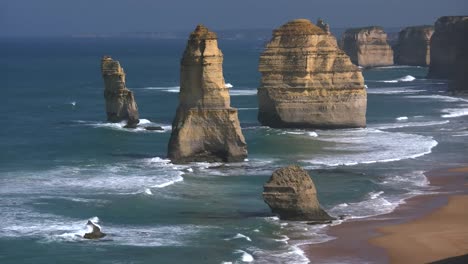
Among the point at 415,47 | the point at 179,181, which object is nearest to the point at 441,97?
the point at 179,181

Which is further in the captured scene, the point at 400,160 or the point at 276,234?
the point at 400,160

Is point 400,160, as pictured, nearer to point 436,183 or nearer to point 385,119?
point 436,183

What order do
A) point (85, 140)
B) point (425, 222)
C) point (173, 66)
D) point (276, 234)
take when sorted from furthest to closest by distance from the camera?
point (173, 66) < point (85, 140) < point (425, 222) < point (276, 234)

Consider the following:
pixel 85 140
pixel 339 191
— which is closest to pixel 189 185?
pixel 339 191

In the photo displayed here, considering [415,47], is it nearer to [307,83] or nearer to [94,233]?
[307,83]

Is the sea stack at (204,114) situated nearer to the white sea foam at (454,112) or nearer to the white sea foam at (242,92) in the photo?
the white sea foam at (454,112)

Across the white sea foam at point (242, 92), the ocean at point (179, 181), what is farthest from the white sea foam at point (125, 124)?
the white sea foam at point (242, 92)
